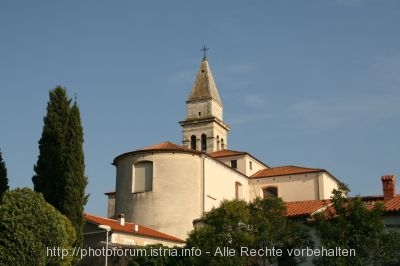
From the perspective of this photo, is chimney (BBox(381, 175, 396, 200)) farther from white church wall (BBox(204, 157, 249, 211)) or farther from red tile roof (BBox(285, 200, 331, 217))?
white church wall (BBox(204, 157, 249, 211))

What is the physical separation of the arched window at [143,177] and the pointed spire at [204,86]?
77.0 ft

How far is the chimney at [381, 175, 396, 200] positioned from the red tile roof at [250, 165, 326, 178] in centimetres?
2414

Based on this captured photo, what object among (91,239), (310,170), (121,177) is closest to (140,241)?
(91,239)

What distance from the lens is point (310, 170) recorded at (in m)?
54.2

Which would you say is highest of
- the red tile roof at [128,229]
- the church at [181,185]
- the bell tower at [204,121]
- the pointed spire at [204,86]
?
the pointed spire at [204,86]

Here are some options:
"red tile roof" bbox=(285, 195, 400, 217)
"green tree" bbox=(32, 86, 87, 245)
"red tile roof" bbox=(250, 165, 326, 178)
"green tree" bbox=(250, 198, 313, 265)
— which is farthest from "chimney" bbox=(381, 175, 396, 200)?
"red tile roof" bbox=(250, 165, 326, 178)

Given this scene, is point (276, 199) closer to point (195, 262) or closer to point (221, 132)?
point (195, 262)

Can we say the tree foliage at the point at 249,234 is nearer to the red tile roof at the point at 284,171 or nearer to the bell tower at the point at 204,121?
the red tile roof at the point at 284,171

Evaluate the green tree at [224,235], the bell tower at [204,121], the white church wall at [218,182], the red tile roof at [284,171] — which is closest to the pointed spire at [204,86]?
the bell tower at [204,121]

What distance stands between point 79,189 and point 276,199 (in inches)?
362

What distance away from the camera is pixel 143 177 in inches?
1780

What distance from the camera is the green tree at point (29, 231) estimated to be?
2328 cm

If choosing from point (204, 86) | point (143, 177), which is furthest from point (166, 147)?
point (204, 86)

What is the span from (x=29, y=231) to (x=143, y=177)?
2173cm
